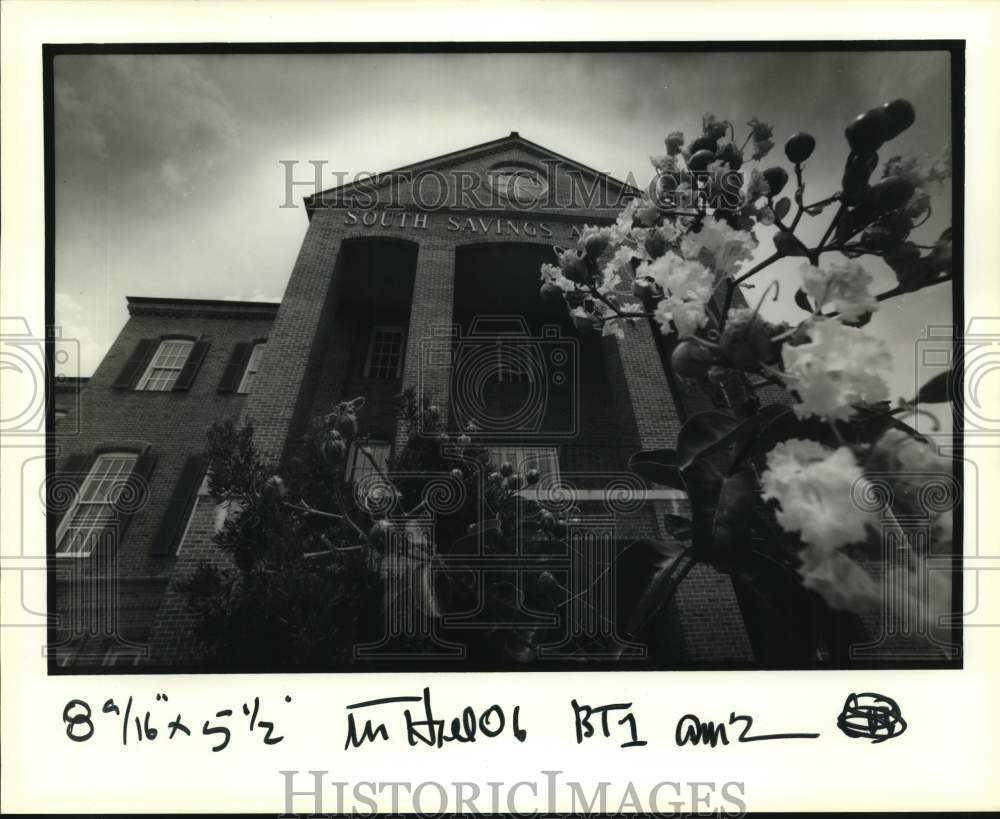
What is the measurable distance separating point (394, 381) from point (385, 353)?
0.86 ft

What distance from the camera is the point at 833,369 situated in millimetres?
2264

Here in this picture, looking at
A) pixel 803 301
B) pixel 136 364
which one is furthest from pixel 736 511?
pixel 136 364

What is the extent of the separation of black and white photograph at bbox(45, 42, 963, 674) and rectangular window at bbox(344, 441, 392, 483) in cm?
4

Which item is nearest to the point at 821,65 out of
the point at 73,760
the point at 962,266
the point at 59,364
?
the point at 962,266

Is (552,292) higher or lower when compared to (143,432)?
higher

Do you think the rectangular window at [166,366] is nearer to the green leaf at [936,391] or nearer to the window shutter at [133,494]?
the window shutter at [133,494]

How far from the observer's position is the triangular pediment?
12.0 ft

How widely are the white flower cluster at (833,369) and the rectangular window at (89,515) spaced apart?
3567 millimetres

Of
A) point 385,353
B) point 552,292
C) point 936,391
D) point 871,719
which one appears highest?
point 552,292

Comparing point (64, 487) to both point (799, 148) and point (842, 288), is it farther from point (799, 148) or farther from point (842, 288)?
point (799, 148)

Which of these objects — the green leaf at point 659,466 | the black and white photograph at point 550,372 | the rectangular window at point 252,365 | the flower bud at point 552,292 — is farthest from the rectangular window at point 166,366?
the green leaf at point 659,466

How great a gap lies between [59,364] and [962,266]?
504 centimetres

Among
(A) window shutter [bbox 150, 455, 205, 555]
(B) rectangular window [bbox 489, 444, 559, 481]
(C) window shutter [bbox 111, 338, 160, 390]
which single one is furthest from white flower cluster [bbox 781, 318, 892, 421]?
(C) window shutter [bbox 111, 338, 160, 390]

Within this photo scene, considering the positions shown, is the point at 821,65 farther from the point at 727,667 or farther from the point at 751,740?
the point at 751,740
